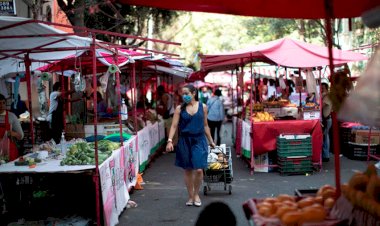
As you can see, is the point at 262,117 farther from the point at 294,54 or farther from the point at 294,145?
the point at 294,54

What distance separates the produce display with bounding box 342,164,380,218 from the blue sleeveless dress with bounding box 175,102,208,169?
14.5 feet

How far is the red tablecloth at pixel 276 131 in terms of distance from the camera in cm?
1184

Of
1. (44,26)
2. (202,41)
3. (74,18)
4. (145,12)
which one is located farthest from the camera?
(202,41)

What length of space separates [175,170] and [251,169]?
2.19m

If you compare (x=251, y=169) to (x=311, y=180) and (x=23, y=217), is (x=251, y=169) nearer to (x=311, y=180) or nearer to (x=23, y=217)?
(x=311, y=180)

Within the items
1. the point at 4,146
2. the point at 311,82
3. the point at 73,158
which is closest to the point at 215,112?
the point at 311,82

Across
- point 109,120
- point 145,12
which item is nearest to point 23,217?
point 109,120

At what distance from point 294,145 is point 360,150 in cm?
325

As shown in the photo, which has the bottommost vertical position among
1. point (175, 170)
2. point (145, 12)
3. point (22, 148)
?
point (175, 170)

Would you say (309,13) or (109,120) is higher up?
(309,13)

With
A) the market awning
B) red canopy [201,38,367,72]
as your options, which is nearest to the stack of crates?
red canopy [201,38,367,72]

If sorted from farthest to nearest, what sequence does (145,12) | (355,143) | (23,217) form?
(145,12) → (355,143) → (23,217)

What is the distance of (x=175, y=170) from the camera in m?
13.2

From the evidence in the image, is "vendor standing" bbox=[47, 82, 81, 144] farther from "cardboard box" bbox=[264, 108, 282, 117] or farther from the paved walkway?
"cardboard box" bbox=[264, 108, 282, 117]
